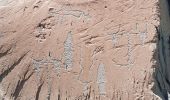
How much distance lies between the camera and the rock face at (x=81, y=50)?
2.74 metres

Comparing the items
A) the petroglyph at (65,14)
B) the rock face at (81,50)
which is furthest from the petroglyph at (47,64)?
the petroglyph at (65,14)

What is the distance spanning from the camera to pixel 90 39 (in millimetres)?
2838

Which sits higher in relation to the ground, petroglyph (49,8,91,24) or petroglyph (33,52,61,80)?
petroglyph (49,8,91,24)

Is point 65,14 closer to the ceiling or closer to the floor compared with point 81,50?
closer to the ceiling

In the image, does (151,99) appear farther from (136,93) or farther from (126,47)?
(126,47)

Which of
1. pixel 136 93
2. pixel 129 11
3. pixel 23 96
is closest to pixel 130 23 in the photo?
pixel 129 11

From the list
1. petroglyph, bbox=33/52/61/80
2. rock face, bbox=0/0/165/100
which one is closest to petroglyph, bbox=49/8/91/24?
rock face, bbox=0/0/165/100

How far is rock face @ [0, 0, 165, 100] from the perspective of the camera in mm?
Answer: 2744

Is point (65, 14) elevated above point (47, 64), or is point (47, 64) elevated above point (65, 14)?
point (65, 14)

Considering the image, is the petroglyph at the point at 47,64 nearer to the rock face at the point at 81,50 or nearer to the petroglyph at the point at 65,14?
the rock face at the point at 81,50

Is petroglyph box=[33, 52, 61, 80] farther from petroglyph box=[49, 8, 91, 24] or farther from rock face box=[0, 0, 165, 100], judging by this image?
petroglyph box=[49, 8, 91, 24]

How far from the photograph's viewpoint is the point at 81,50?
9.32 feet

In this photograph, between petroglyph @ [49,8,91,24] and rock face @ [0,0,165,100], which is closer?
rock face @ [0,0,165,100]

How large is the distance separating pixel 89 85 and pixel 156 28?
46 cm
